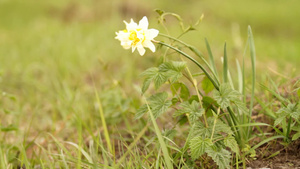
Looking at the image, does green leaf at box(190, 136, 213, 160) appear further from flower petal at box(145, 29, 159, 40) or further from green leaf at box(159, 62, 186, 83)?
flower petal at box(145, 29, 159, 40)

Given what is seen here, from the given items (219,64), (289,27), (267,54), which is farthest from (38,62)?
(289,27)

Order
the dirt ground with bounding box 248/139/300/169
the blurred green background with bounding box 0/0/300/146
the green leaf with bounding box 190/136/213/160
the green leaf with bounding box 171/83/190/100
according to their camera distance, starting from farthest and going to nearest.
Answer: the blurred green background with bounding box 0/0/300/146 → the green leaf with bounding box 171/83/190/100 → the dirt ground with bounding box 248/139/300/169 → the green leaf with bounding box 190/136/213/160

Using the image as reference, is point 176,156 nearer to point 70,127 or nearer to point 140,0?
point 70,127

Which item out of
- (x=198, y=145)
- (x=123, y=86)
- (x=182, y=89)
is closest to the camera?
(x=198, y=145)

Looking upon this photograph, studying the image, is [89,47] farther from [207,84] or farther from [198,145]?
[198,145]

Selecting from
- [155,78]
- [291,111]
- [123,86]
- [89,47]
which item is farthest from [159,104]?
[89,47]

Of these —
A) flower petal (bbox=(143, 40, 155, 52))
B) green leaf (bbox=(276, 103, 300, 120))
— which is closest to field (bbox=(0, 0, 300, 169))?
green leaf (bbox=(276, 103, 300, 120))

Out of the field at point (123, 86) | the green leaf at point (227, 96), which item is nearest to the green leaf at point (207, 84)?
the field at point (123, 86)
